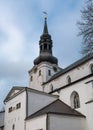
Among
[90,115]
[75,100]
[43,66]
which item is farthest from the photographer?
[43,66]

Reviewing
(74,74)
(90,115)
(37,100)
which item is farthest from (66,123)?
(74,74)

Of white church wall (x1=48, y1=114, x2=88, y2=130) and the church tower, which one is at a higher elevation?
the church tower

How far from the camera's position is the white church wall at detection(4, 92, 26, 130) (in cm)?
2956

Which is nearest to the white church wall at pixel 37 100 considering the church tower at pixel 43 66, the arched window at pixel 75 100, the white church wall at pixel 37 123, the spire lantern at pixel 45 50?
the white church wall at pixel 37 123

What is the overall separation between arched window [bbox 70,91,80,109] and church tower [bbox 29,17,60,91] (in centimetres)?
1122

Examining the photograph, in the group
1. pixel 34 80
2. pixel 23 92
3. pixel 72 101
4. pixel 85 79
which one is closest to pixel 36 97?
pixel 23 92

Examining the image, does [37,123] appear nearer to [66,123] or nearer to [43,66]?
[66,123]

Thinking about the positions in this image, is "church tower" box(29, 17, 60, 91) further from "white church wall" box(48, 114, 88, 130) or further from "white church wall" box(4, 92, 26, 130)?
"white church wall" box(48, 114, 88, 130)

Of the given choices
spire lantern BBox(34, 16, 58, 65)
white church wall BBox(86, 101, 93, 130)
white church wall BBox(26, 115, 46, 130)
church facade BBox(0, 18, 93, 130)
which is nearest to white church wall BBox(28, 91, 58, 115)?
church facade BBox(0, 18, 93, 130)

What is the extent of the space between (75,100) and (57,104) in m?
2.29

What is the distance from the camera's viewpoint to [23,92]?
30.7 m

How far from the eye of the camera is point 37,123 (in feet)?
86.4

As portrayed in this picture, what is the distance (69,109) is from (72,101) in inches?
72.7

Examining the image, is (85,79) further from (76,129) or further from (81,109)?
(76,129)
